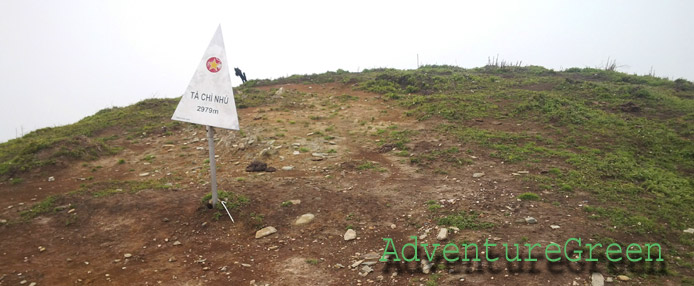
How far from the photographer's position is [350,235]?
6.05 metres

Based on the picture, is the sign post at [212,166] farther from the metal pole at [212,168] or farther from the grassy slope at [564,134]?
the grassy slope at [564,134]

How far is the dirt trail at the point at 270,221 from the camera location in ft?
17.0

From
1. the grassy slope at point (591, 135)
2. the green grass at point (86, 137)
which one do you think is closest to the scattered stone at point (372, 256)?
the grassy slope at point (591, 135)

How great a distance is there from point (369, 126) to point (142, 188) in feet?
23.7

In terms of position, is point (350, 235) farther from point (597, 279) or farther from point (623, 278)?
point (623, 278)

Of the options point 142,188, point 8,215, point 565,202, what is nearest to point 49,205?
point 8,215

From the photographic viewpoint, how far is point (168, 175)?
375 inches

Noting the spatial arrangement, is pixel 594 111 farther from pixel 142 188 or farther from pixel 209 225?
pixel 142 188

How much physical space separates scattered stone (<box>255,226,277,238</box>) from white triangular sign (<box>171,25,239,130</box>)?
185cm

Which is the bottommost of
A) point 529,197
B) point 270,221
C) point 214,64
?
point 270,221

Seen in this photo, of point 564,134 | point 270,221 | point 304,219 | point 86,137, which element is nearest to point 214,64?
point 270,221

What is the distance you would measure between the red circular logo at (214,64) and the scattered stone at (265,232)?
2.95 metres

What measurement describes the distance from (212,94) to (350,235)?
344cm

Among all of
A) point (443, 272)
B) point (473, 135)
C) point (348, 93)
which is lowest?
point (443, 272)
